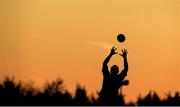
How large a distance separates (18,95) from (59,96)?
0.54m

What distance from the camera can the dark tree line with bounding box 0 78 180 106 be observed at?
829cm

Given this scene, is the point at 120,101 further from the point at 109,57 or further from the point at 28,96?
the point at 28,96

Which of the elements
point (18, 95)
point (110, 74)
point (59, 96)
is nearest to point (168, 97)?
point (110, 74)

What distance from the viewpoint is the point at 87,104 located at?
8203 mm

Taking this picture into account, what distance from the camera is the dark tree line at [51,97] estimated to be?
8289 mm

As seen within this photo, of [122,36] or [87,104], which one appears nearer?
[87,104]

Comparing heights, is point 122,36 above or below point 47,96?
above

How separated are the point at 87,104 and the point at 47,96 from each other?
575 millimetres

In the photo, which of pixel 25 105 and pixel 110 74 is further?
pixel 110 74

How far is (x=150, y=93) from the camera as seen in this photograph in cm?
857

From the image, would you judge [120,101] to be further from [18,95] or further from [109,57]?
[18,95]

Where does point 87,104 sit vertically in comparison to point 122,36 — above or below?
below

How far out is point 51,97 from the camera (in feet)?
27.7

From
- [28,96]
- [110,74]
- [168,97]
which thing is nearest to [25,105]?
[28,96]
